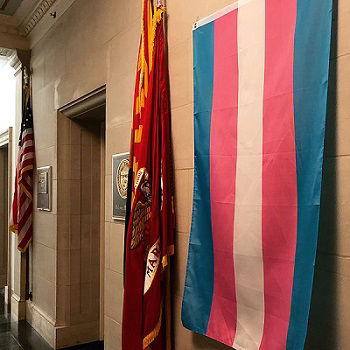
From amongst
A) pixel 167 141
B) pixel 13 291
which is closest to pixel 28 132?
pixel 13 291

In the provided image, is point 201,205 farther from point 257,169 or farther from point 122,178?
point 122,178

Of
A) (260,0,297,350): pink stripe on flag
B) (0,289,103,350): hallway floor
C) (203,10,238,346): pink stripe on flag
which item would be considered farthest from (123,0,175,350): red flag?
(0,289,103,350): hallway floor

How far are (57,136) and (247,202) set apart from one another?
2.47m

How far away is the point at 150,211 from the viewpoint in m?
1.92

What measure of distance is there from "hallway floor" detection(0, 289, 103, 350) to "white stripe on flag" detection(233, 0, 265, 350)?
2380mm

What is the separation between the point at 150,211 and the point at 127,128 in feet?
2.31

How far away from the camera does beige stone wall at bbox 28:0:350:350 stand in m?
1.22

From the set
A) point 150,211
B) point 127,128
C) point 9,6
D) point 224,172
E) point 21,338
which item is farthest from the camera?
point 9,6

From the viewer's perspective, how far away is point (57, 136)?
11.7 ft

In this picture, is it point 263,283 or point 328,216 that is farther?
point 263,283

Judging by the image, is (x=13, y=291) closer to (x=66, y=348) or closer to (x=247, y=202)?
(x=66, y=348)

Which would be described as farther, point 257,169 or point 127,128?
point 127,128

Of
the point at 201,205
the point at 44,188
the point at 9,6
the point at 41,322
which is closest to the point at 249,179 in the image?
the point at 201,205

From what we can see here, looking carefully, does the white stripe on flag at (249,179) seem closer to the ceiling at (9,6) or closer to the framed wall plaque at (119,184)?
the framed wall plaque at (119,184)
